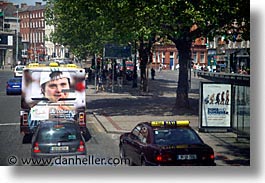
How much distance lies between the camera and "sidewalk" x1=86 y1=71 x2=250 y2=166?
58.7ft

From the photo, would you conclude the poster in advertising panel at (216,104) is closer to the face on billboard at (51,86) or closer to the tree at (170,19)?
the tree at (170,19)

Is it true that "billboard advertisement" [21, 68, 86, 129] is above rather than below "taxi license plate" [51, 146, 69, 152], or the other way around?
above

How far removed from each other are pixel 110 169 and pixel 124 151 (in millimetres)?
861

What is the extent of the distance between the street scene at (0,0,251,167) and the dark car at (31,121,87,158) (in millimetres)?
27

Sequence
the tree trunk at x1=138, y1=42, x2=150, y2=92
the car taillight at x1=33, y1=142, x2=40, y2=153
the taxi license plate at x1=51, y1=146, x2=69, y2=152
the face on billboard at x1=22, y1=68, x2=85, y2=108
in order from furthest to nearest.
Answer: the tree trunk at x1=138, y1=42, x2=150, y2=92, the face on billboard at x1=22, y1=68, x2=85, y2=108, the car taillight at x1=33, y1=142, x2=40, y2=153, the taxi license plate at x1=51, y1=146, x2=69, y2=152

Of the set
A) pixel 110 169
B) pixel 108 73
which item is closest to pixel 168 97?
pixel 110 169

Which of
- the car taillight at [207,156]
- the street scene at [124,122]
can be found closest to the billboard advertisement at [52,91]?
the street scene at [124,122]

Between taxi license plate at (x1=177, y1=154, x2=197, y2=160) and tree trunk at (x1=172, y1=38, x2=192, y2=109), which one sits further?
tree trunk at (x1=172, y1=38, x2=192, y2=109)

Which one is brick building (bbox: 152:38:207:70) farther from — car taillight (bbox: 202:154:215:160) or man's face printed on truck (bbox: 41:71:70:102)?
car taillight (bbox: 202:154:215:160)

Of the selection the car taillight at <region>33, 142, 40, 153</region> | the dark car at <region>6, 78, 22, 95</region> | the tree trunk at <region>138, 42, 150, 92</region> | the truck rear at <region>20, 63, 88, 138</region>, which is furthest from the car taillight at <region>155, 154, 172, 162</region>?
the tree trunk at <region>138, 42, 150, 92</region>

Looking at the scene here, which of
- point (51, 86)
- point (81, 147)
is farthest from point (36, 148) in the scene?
point (51, 86)

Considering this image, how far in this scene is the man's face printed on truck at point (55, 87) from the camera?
63.3 ft

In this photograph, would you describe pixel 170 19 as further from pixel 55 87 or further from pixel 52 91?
pixel 52 91

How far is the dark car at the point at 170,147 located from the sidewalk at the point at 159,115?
1131mm
